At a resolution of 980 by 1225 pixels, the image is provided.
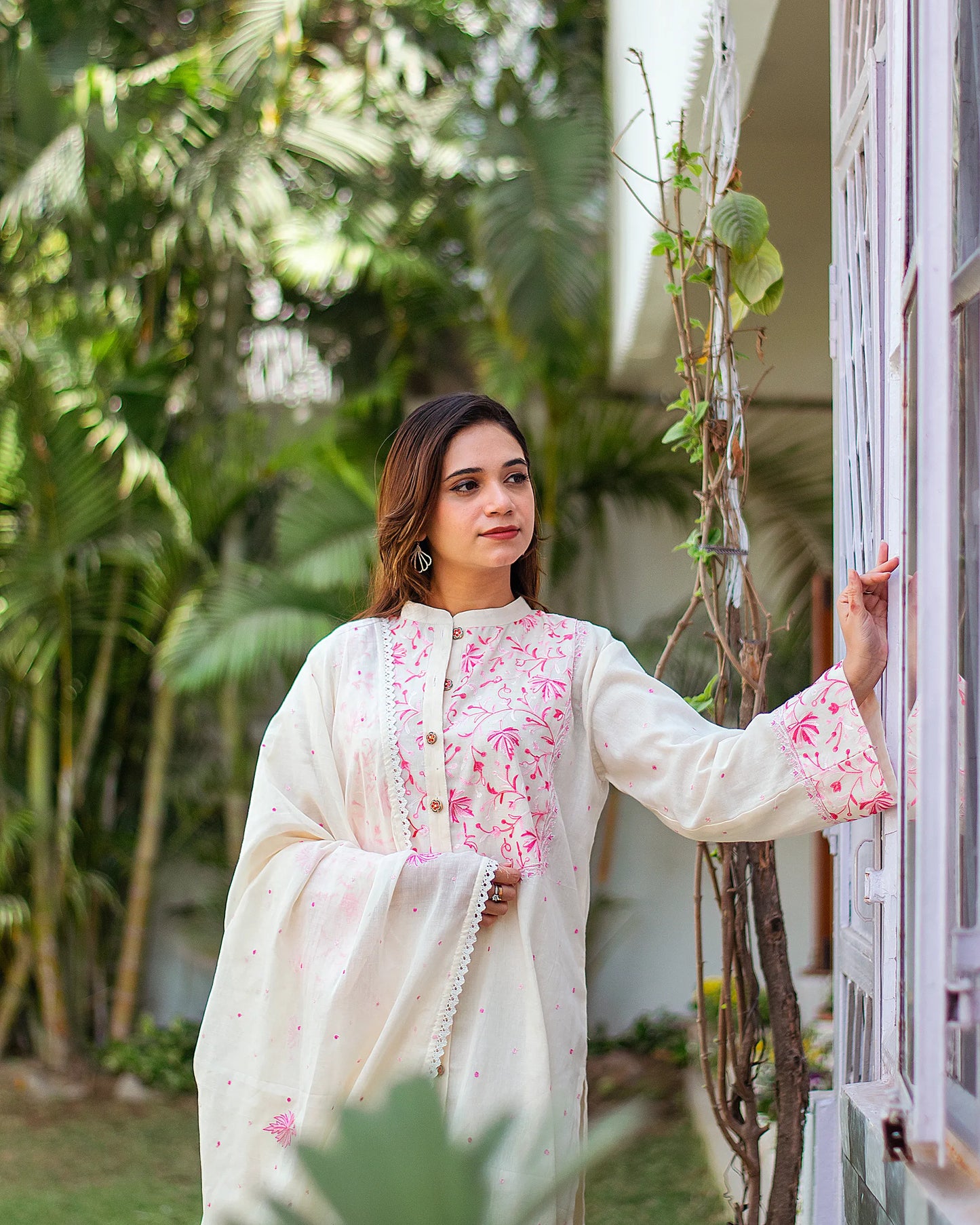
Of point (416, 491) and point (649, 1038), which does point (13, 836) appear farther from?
point (416, 491)

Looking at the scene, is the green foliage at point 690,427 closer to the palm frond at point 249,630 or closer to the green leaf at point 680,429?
the green leaf at point 680,429

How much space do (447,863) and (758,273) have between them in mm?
1020

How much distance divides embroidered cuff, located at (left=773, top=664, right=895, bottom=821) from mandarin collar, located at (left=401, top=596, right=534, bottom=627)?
49cm

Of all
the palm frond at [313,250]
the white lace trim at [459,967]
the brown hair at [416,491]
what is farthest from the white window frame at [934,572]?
the palm frond at [313,250]

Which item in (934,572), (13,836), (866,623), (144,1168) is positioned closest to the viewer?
(934,572)

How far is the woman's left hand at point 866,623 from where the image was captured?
4.83 ft

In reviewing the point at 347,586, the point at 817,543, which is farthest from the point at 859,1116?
the point at 817,543

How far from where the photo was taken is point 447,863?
170 cm

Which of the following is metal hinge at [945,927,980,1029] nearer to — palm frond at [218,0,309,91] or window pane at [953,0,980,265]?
window pane at [953,0,980,265]

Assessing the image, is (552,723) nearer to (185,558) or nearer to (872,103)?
(872,103)

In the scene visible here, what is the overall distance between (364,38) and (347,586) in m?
2.90

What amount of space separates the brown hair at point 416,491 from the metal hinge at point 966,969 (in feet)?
2.97

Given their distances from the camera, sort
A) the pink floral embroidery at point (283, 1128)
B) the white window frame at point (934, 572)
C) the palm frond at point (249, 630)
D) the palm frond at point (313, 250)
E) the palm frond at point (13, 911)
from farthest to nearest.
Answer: the palm frond at point (313, 250), the palm frond at point (13, 911), the palm frond at point (249, 630), the pink floral embroidery at point (283, 1128), the white window frame at point (934, 572)

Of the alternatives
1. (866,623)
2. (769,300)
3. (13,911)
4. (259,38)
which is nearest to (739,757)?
(866,623)
